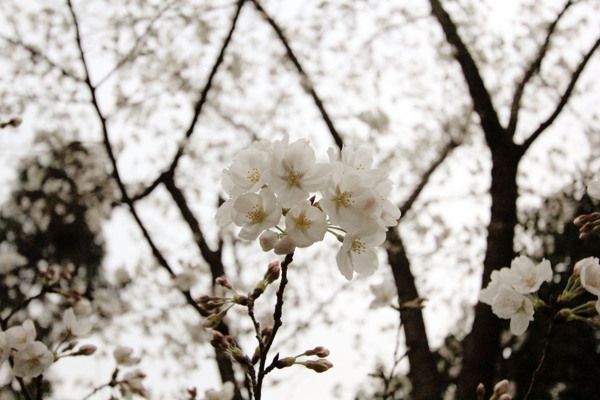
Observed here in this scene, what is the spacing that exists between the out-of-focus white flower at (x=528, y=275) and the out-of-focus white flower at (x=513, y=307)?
0.03 m

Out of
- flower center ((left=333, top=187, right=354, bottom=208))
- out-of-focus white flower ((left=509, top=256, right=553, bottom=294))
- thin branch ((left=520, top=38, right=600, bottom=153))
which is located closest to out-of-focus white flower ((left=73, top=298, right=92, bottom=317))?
flower center ((left=333, top=187, right=354, bottom=208))

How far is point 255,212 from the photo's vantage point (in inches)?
36.4

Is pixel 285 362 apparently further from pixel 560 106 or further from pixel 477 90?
pixel 560 106

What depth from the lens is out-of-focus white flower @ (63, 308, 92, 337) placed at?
1617mm

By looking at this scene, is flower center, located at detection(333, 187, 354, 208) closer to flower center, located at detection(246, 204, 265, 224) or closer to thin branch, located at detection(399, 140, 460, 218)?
flower center, located at detection(246, 204, 265, 224)

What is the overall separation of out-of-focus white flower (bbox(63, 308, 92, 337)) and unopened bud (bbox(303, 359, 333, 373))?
1.05 meters

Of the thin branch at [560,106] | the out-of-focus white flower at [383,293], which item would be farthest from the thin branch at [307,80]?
the out-of-focus white flower at [383,293]

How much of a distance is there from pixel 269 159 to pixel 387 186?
27cm

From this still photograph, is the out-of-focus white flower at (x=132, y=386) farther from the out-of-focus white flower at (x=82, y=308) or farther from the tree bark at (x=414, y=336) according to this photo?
the tree bark at (x=414, y=336)

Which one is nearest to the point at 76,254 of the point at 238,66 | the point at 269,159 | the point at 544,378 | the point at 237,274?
the point at 237,274

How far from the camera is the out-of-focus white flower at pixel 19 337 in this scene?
1.34 m

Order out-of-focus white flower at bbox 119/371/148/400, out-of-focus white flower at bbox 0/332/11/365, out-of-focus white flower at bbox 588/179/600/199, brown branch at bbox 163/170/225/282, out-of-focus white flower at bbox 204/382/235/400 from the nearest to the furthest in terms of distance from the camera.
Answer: out-of-focus white flower at bbox 588/179/600/199, out-of-focus white flower at bbox 0/332/11/365, out-of-focus white flower at bbox 119/371/148/400, out-of-focus white flower at bbox 204/382/235/400, brown branch at bbox 163/170/225/282

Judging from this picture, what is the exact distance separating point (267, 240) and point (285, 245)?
59 mm

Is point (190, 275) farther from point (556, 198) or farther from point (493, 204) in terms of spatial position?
point (556, 198)
